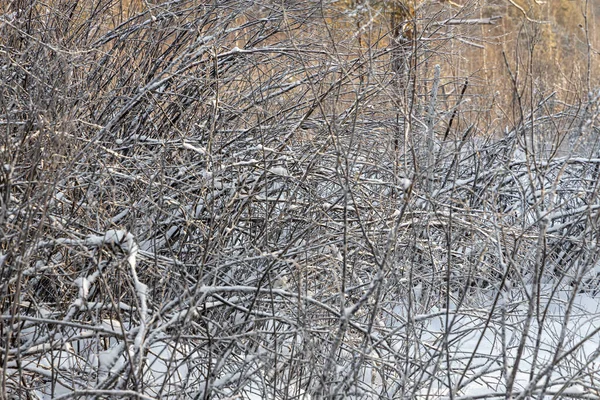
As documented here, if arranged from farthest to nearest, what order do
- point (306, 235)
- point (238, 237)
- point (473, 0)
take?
point (473, 0) < point (238, 237) < point (306, 235)

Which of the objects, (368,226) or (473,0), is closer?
(368,226)

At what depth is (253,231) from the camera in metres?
3.65

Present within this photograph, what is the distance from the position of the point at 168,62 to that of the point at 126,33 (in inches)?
11.1

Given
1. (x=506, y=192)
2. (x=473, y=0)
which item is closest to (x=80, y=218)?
(x=473, y=0)

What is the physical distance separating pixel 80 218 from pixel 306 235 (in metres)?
0.97

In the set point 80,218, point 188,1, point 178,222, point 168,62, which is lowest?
point 80,218

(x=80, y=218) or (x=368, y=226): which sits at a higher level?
(x=368, y=226)

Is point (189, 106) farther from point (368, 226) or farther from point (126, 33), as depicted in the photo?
point (368, 226)

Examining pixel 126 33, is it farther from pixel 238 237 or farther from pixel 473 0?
pixel 473 0

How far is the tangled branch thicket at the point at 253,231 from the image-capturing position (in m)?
2.41

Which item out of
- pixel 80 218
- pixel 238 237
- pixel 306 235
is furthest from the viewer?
pixel 238 237

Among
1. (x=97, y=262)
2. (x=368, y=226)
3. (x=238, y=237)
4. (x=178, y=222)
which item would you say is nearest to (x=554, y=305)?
(x=368, y=226)

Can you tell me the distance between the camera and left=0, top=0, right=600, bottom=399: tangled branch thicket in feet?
7.92

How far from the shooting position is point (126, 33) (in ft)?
13.8
